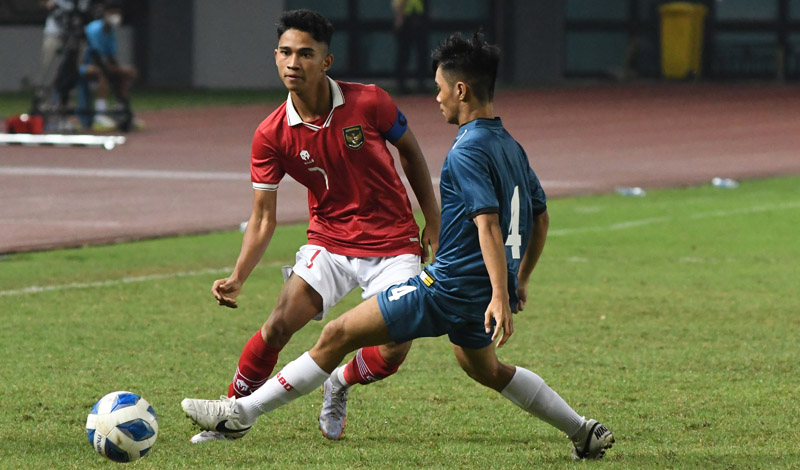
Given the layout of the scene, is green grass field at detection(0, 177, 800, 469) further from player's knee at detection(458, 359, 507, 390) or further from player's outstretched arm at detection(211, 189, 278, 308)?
player's outstretched arm at detection(211, 189, 278, 308)

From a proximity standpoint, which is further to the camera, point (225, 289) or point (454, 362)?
point (454, 362)

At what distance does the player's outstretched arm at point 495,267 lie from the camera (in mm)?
4852

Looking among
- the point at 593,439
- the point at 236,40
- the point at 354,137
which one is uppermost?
the point at 354,137

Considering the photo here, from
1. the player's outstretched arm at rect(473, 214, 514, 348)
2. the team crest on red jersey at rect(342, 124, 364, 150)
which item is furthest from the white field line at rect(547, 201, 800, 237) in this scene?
the player's outstretched arm at rect(473, 214, 514, 348)

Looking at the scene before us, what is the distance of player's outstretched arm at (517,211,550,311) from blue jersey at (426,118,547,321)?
0.21 m

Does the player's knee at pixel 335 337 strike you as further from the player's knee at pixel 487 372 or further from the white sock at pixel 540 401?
the white sock at pixel 540 401

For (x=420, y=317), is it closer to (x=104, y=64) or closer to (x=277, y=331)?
(x=277, y=331)

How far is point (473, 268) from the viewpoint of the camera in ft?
16.5

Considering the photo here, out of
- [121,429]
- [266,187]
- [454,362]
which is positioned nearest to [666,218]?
[454,362]

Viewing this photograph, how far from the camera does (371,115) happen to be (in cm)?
593

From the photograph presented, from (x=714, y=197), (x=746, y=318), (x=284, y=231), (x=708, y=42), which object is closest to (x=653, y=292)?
(x=746, y=318)

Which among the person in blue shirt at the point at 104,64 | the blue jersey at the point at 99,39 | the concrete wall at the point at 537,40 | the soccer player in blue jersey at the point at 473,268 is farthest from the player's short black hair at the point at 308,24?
the concrete wall at the point at 537,40

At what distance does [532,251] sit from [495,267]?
596 mm

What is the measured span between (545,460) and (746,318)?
3.51 metres
